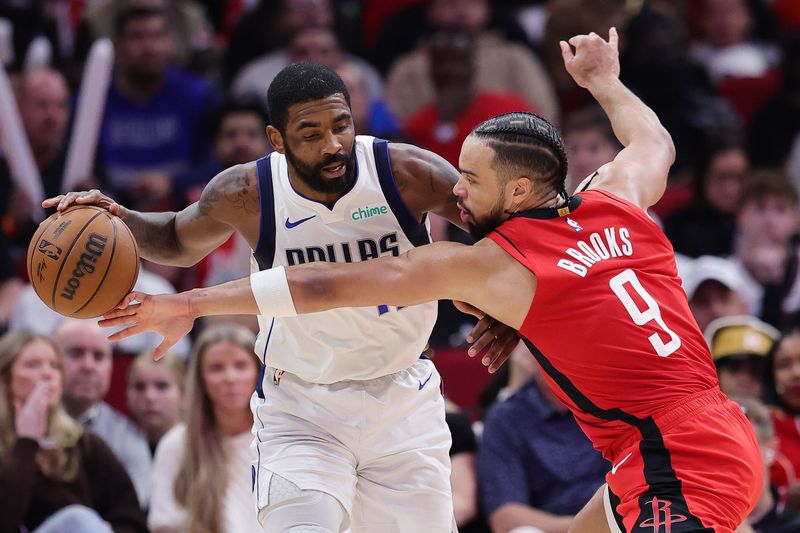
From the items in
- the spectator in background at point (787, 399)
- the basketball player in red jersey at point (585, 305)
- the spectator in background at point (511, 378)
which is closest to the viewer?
the basketball player in red jersey at point (585, 305)

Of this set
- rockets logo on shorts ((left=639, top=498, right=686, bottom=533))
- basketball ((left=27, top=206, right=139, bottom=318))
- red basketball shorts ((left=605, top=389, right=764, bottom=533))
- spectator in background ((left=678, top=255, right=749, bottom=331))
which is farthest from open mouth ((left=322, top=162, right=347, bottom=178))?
spectator in background ((left=678, top=255, right=749, bottom=331))

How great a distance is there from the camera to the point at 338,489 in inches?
201

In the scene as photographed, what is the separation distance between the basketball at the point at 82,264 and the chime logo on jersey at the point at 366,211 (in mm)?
895

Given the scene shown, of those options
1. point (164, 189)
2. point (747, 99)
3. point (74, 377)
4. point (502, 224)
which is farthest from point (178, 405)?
point (747, 99)

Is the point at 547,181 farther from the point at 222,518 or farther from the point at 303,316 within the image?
the point at 222,518

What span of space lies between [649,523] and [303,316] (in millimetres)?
1677

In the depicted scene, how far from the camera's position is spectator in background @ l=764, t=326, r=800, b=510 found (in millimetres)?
7582

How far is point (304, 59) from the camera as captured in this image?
1070 cm

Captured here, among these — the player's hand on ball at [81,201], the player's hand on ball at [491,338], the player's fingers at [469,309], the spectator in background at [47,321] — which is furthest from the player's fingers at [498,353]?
the spectator in background at [47,321]

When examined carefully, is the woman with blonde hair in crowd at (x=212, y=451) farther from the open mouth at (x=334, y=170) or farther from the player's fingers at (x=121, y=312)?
the player's fingers at (x=121, y=312)

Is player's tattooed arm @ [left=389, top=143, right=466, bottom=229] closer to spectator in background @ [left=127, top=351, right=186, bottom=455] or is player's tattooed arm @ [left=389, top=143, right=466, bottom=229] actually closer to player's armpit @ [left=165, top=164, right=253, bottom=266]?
player's armpit @ [left=165, top=164, right=253, bottom=266]

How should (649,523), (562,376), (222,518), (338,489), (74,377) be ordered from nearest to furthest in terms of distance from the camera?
1. (649,523)
2. (562,376)
3. (338,489)
4. (222,518)
5. (74,377)

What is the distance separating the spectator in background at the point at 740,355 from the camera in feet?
26.3

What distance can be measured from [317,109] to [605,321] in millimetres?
1435
